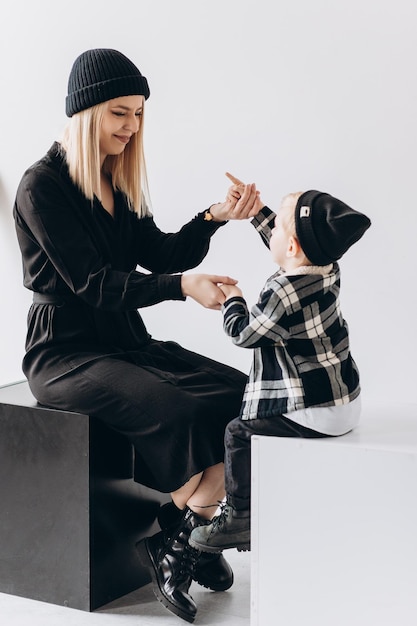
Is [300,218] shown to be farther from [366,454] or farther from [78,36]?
[78,36]

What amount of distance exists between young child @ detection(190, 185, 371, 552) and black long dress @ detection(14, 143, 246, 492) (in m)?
0.17

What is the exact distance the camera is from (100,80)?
2.38m

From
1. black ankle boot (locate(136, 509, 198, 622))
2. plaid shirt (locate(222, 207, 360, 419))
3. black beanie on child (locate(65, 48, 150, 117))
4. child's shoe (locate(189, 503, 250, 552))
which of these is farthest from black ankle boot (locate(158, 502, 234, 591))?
black beanie on child (locate(65, 48, 150, 117))

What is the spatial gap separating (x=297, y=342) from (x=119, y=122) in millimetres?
739

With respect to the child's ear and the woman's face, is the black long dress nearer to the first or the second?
the woman's face

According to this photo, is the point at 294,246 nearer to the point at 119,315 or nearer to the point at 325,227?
the point at 325,227

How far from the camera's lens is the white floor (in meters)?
2.31

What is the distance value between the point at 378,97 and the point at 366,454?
1.56 meters

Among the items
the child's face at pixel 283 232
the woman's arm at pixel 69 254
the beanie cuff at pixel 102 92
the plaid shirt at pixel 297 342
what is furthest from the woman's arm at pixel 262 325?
the beanie cuff at pixel 102 92

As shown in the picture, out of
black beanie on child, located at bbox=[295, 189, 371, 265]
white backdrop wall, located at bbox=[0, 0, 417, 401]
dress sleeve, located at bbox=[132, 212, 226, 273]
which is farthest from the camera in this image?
white backdrop wall, located at bbox=[0, 0, 417, 401]

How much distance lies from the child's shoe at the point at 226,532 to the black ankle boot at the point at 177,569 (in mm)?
72

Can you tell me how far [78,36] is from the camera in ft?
12.5

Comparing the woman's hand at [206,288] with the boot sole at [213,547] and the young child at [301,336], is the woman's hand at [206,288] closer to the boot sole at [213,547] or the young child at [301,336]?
the young child at [301,336]

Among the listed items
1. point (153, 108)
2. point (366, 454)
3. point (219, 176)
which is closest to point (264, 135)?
point (219, 176)
